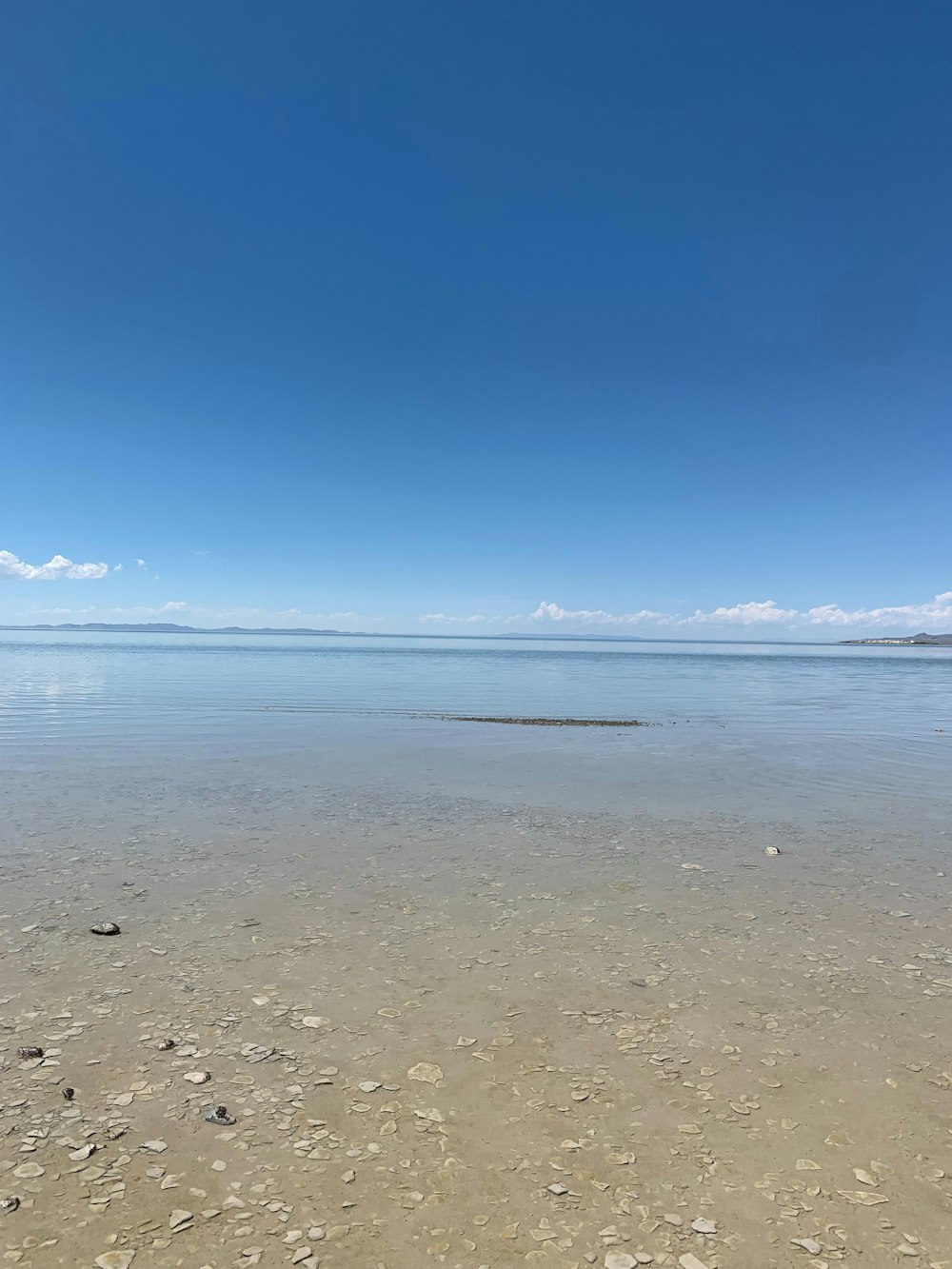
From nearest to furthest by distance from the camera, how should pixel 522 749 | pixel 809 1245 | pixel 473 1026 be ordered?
pixel 809 1245 → pixel 473 1026 → pixel 522 749

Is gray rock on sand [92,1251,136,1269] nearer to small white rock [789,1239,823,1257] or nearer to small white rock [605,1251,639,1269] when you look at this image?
small white rock [605,1251,639,1269]

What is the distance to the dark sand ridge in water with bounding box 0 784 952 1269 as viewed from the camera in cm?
381

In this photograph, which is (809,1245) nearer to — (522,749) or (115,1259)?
(115,1259)

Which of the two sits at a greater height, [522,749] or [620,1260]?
[620,1260]

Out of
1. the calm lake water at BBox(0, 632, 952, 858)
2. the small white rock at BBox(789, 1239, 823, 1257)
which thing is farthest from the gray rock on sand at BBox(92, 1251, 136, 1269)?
the calm lake water at BBox(0, 632, 952, 858)

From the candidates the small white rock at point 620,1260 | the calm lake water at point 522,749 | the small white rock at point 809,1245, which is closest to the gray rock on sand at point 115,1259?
the small white rock at point 620,1260

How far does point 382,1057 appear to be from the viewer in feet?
17.5

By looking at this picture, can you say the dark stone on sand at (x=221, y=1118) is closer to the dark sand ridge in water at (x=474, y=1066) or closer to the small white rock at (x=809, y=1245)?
the dark sand ridge in water at (x=474, y=1066)

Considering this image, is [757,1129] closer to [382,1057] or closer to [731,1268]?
[731,1268]

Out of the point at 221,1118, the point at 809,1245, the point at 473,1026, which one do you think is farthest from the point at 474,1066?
the point at 809,1245

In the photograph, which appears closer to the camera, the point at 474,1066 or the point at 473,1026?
the point at 474,1066

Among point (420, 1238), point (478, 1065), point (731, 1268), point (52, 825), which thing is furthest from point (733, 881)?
point (52, 825)

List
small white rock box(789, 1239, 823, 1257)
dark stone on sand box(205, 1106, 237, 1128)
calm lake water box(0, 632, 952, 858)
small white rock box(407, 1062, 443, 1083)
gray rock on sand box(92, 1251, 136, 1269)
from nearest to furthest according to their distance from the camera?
gray rock on sand box(92, 1251, 136, 1269)
small white rock box(789, 1239, 823, 1257)
dark stone on sand box(205, 1106, 237, 1128)
small white rock box(407, 1062, 443, 1083)
calm lake water box(0, 632, 952, 858)

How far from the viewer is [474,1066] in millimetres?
5258
